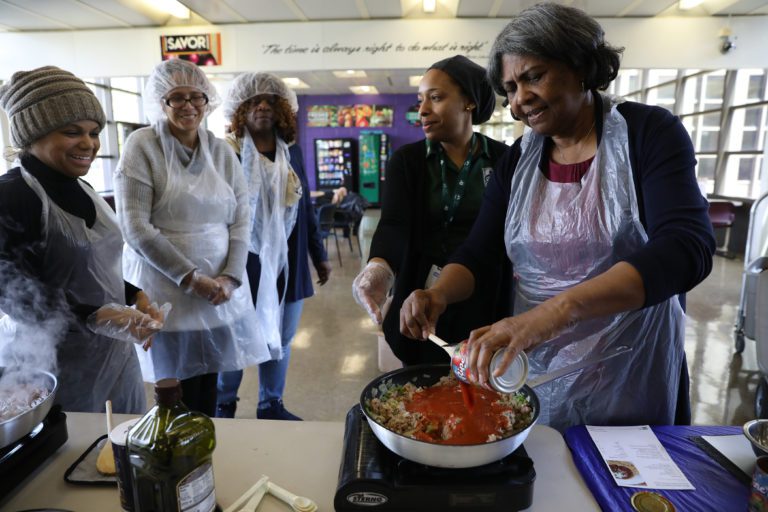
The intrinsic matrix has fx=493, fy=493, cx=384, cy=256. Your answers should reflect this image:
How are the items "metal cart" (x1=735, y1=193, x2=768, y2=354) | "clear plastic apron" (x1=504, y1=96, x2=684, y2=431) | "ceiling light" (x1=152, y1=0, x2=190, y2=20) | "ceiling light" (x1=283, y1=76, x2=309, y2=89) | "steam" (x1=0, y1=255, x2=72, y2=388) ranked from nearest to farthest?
"clear plastic apron" (x1=504, y1=96, x2=684, y2=431)
"steam" (x1=0, y1=255, x2=72, y2=388)
"metal cart" (x1=735, y1=193, x2=768, y2=354)
"ceiling light" (x1=152, y1=0, x2=190, y2=20)
"ceiling light" (x1=283, y1=76, x2=309, y2=89)

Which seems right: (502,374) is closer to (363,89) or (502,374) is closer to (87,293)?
(87,293)

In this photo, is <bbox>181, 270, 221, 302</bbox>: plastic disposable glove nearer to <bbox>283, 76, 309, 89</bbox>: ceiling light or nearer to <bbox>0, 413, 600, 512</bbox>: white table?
<bbox>0, 413, 600, 512</bbox>: white table

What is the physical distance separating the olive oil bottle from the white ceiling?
14.8 feet

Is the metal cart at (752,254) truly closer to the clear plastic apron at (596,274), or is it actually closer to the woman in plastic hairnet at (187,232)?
the clear plastic apron at (596,274)

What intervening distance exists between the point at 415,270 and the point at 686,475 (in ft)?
2.96

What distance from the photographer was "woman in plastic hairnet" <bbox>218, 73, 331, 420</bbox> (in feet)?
7.87

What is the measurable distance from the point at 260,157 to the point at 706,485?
2124mm

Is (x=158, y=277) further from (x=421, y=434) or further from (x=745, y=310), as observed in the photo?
(x=745, y=310)

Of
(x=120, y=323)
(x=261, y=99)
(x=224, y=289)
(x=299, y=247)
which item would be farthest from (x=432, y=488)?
(x=261, y=99)

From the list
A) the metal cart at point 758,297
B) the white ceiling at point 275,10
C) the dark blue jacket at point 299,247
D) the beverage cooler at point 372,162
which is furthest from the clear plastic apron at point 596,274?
the beverage cooler at point 372,162

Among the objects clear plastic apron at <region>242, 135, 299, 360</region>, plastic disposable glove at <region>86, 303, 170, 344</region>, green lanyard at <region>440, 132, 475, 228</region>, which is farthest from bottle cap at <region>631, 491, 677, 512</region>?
clear plastic apron at <region>242, 135, 299, 360</region>

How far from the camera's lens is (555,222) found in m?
1.19

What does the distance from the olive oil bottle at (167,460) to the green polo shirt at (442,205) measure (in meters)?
1.00

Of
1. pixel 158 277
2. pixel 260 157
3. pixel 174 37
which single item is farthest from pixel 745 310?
pixel 174 37
